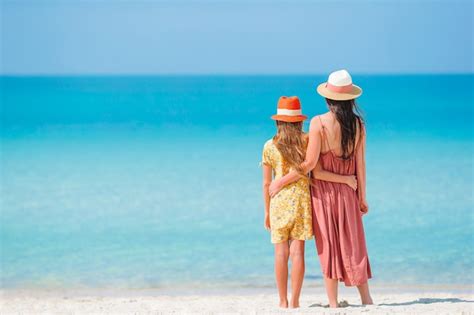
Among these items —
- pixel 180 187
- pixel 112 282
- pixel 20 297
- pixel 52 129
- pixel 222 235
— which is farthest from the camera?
pixel 52 129

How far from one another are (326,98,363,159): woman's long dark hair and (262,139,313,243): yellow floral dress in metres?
0.38

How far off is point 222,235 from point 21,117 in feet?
97.3

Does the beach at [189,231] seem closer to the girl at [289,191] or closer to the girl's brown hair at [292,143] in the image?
the girl at [289,191]

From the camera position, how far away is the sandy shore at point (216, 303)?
19.9 ft

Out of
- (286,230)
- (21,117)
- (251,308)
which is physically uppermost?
(21,117)

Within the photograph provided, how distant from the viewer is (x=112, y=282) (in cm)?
919

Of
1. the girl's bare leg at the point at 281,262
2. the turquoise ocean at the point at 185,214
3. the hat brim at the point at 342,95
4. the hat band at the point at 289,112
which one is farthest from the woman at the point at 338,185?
the turquoise ocean at the point at 185,214

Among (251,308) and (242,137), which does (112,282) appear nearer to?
(251,308)

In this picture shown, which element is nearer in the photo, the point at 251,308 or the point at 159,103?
the point at 251,308

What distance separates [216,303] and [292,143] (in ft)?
6.73

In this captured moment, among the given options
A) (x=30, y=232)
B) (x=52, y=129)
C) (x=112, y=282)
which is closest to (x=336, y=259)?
(x=112, y=282)

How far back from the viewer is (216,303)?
7.27 metres

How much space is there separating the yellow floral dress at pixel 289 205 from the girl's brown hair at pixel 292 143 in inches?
2.6

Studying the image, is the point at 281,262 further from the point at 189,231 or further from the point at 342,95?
the point at 189,231
